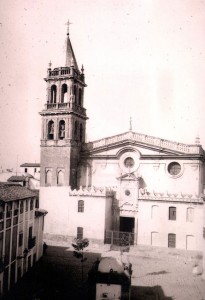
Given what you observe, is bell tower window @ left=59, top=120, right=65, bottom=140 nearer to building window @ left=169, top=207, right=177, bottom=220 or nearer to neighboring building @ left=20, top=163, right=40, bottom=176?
building window @ left=169, top=207, right=177, bottom=220

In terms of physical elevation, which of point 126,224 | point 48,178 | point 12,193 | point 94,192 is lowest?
point 126,224

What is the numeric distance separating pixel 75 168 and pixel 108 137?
5.36 metres

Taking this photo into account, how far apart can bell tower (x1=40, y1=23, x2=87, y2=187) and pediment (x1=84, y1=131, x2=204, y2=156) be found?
2.43m

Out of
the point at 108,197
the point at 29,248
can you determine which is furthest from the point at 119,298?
the point at 108,197

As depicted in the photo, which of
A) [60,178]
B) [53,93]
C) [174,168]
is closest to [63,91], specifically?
[53,93]

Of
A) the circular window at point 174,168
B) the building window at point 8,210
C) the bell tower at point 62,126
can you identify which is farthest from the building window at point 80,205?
the building window at point 8,210

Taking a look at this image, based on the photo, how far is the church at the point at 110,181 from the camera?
3428 cm

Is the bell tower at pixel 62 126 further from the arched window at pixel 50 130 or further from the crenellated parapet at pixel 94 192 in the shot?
the crenellated parapet at pixel 94 192

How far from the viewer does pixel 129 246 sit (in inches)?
1355

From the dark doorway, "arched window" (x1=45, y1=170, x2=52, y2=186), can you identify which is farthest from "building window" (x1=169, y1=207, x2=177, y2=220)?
"arched window" (x1=45, y1=170, x2=52, y2=186)

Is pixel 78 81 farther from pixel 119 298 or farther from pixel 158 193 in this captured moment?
pixel 119 298

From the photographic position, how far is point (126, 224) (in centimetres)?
3794

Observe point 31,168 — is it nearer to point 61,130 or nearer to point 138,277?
point 61,130

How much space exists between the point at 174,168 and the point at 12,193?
19.6 metres
